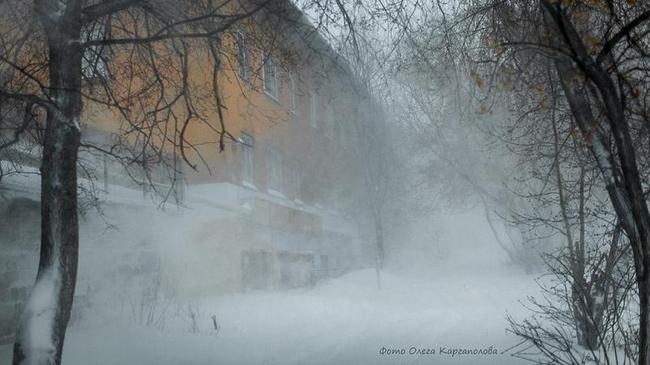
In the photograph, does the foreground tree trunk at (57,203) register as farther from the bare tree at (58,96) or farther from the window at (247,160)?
the window at (247,160)

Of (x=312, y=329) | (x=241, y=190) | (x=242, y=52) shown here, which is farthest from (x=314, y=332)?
(x=241, y=190)

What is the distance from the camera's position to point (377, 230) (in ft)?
66.0

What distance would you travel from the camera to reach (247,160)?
49.3ft

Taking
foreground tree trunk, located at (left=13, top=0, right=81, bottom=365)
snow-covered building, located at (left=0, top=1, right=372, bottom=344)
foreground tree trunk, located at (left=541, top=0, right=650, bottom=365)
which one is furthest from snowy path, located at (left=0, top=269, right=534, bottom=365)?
foreground tree trunk, located at (left=541, top=0, right=650, bottom=365)

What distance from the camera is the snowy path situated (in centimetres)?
718

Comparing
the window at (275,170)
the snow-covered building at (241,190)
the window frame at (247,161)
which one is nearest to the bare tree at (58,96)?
the snow-covered building at (241,190)

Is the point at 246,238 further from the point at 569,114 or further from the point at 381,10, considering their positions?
the point at 569,114

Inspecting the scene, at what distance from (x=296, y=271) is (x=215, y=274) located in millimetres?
4052

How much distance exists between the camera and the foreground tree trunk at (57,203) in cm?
521

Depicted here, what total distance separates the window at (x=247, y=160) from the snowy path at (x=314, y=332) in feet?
8.86

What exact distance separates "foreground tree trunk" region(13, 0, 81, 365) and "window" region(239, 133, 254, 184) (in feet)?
26.8

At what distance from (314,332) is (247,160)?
6.65 meters

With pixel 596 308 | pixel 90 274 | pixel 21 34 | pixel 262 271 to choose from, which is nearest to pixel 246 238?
pixel 262 271

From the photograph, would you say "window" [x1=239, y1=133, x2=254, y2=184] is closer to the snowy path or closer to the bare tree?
the snowy path
